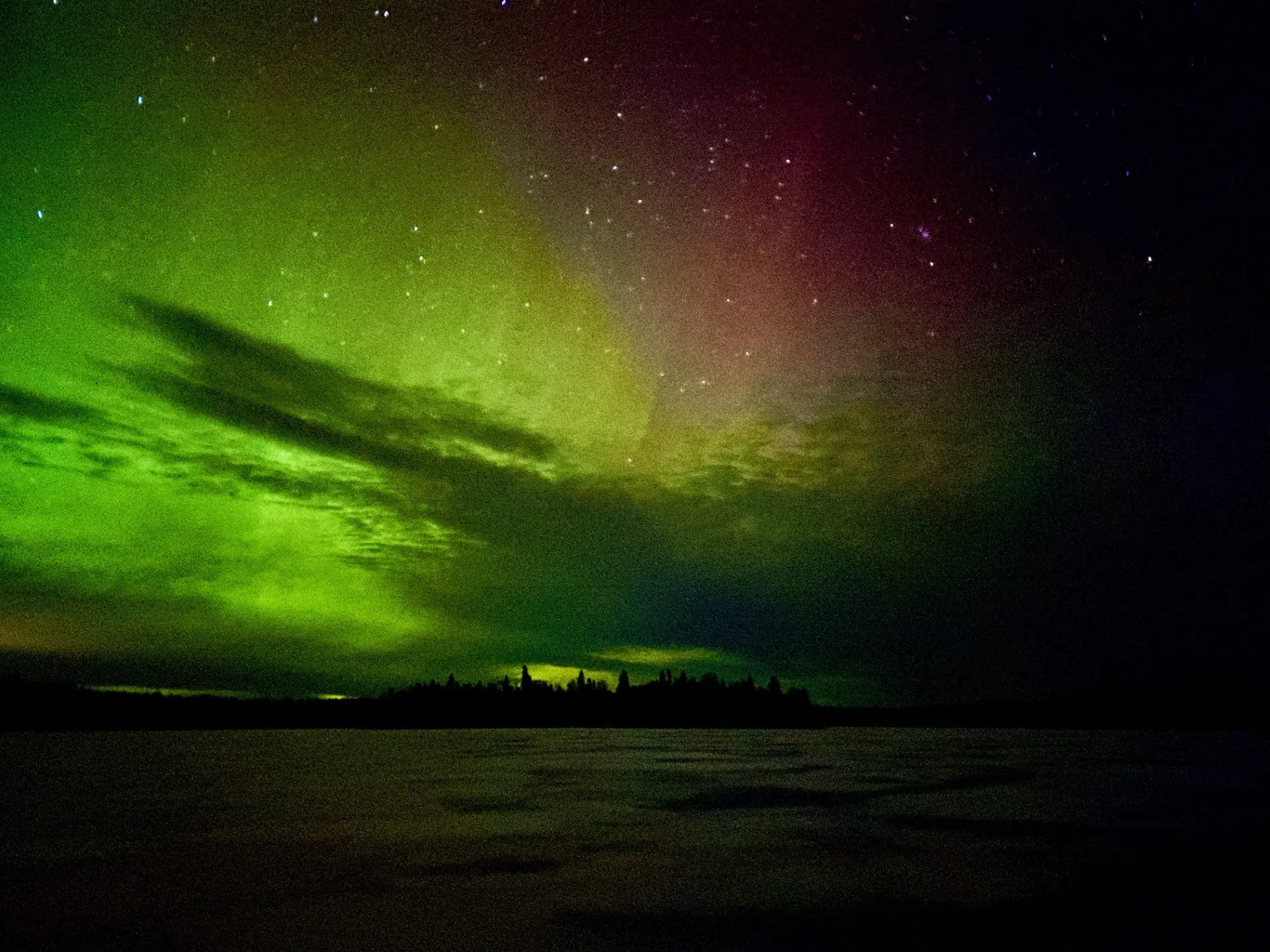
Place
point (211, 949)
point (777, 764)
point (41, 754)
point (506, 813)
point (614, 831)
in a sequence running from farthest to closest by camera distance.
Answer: point (41, 754), point (777, 764), point (506, 813), point (614, 831), point (211, 949)

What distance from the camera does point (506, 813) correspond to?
70.1 ft

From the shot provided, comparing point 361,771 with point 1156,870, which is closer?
point 1156,870

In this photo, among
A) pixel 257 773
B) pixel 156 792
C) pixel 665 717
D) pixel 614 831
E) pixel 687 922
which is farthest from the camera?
pixel 665 717

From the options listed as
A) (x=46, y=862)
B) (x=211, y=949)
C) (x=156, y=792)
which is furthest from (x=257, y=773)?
(x=211, y=949)

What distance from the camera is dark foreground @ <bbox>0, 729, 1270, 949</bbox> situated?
10.1 metres

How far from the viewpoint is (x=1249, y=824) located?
749 inches

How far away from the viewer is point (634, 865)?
14258 mm

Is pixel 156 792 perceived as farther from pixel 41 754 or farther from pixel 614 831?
pixel 41 754

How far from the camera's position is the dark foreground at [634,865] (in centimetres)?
1006

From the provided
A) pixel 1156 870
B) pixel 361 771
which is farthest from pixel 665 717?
pixel 1156 870

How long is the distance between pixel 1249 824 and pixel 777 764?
26.0 meters

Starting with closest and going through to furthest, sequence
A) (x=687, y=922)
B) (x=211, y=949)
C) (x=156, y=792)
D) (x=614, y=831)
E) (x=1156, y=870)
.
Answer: (x=211, y=949)
(x=687, y=922)
(x=1156, y=870)
(x=614, y=831)
(x=156, y=792)

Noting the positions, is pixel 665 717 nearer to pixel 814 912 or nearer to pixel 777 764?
pixel 777 764

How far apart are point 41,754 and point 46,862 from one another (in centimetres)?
5383
